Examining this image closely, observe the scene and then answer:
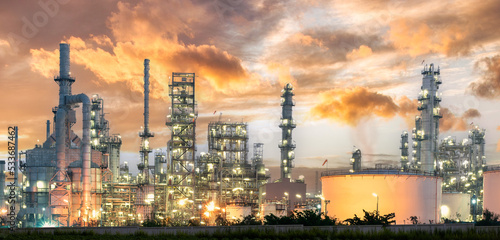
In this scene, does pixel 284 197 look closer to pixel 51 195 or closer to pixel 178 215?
pixel 178 215

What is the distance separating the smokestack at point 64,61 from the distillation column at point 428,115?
5341 centimetres

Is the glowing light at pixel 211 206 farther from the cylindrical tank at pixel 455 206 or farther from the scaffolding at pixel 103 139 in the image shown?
the cylindrical tank at pixel 455 206

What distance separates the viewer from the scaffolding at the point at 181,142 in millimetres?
80875

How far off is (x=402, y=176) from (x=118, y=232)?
110 feet

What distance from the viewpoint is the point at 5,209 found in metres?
108

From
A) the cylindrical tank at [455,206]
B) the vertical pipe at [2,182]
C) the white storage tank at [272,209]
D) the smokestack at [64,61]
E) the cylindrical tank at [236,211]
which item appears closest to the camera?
the smokestack at [64,61]

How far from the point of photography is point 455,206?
8869cm

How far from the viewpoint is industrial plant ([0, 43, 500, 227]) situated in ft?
195

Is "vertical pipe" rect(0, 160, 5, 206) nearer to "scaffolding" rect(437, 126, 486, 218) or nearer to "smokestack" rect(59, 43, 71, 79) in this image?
"smokestack" rect(59, 43, 71, 79)

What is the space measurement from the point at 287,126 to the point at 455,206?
30.1m

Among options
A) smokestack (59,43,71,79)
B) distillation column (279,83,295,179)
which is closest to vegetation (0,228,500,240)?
smokestack (59,43,71,79)

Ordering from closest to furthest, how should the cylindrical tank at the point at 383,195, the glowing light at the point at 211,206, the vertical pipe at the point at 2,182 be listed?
the cylindrical tank at the point at 383,195, the glowing light at the point at 211,206, the vertical pipe at the point at 2,182

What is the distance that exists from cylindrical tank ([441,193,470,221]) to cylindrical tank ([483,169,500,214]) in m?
10.8

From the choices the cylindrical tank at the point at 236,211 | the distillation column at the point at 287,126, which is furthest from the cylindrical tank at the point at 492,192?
the distillation column at the point at 287,126
